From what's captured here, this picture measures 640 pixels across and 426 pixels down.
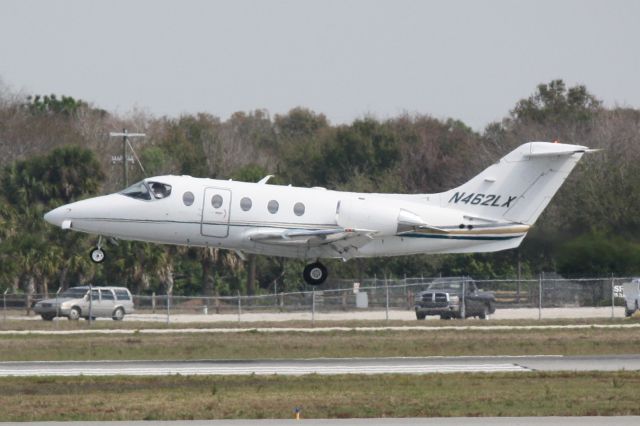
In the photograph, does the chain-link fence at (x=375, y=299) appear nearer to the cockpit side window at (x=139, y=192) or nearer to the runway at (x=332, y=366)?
the runway at (x=332, y=366)

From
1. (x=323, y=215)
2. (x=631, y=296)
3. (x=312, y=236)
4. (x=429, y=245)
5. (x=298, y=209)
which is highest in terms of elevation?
(x=298, y=209)

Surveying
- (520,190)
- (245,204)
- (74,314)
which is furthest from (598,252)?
(74,314)

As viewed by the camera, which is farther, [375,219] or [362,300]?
[362,300]

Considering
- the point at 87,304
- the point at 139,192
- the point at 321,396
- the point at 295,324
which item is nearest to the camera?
the point at 321,396

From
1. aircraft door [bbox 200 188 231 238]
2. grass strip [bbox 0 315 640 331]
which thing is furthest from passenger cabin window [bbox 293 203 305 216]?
grass strip [bbox 0 315 640 331]

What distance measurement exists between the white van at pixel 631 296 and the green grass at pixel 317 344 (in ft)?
18.8

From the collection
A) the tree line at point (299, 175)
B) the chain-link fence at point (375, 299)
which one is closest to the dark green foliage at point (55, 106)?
the tree line at point (299, 175)

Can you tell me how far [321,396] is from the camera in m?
31.3

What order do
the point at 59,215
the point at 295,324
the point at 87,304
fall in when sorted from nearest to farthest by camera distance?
the point at 59,215, the point at 295,324, the point at 87,304

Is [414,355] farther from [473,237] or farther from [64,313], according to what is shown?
[64,313]

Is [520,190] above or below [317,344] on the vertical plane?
above

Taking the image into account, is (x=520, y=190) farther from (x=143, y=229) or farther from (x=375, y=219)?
(x=143, y=229)

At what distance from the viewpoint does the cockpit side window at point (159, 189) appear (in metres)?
39.1

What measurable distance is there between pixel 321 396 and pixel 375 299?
29.6 m
